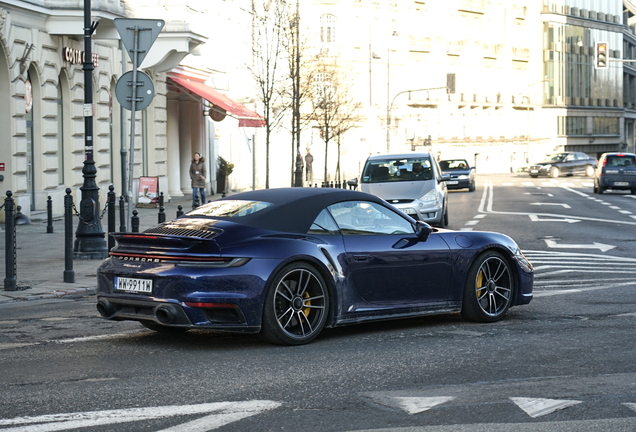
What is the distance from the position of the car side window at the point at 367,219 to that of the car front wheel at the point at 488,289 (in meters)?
0.72

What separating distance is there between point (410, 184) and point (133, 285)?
14289mm

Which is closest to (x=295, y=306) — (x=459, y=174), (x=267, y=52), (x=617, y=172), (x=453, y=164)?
(x=267, y=52)

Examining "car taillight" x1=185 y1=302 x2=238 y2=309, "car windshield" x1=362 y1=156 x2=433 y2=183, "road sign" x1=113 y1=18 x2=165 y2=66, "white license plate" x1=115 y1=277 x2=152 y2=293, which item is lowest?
"car taillight" x1=185 y1=302 x2=238 y2=309

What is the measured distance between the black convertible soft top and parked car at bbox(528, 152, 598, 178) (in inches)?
2343

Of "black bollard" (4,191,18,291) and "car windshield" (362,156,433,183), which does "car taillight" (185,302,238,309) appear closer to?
"black bollard" (4,191,18,291)

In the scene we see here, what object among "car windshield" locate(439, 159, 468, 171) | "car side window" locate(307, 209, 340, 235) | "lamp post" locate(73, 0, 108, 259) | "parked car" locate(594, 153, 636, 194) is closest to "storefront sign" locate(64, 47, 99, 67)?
"lamp post" locate(73, 0, 108, 259)

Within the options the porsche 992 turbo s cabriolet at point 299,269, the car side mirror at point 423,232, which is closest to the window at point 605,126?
the porsche 992 turbo s cabriolet at point 299,269

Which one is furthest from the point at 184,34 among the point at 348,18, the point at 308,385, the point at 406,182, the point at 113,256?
the point at 348,18

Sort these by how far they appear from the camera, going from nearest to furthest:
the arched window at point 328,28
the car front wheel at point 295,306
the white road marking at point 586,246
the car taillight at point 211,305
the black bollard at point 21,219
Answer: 1. the car taillight at point 211,305
2. the car front wheel at point 295,306
3. the white road marking at point 586,246
4. the black bollard at point 21,219
5. the arched window at point 328,28

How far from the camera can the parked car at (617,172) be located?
133ft

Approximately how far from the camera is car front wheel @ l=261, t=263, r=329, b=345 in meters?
7.54

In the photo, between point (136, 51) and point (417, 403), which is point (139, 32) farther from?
point (417, 403)

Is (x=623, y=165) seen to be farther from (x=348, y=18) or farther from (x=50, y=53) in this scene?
(x=348, y=18)

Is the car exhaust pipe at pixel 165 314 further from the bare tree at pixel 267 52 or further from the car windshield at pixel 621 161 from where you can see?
the car windshield at pixel 621 161
